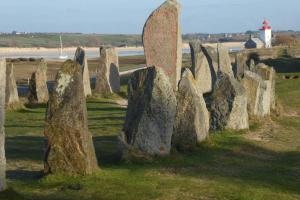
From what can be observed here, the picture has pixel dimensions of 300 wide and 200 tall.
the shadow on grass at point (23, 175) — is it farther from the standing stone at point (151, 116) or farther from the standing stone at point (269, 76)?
the standing stone at point (269, 76)

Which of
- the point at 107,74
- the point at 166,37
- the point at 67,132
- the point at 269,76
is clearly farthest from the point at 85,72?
the point at 67,132

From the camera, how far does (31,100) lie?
27.5m

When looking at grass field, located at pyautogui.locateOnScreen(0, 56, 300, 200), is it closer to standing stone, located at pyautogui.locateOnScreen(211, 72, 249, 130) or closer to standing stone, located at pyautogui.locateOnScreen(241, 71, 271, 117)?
standing stone, located at pyautogui.locateOnScreen(211, 72, 249, 130)

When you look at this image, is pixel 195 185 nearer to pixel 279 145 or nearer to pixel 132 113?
pixel 132 113

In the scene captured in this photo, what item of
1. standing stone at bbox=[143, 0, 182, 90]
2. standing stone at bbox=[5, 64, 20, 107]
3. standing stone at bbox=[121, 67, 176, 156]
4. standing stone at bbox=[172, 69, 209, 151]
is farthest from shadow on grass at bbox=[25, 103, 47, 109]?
Result: standing stone at bbox=[121, 67, 176, 156]

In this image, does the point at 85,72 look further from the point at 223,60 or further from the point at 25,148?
the point at 25,148

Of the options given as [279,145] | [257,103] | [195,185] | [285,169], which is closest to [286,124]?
[257,103]

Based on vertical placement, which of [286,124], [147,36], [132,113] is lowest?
[286,124]

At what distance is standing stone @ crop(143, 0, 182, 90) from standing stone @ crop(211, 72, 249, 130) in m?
4.43

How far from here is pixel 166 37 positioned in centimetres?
2322

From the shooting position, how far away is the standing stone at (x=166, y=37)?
908 inches

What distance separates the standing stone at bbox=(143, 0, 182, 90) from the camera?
23059 millimetres

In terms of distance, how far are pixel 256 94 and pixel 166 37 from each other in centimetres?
417

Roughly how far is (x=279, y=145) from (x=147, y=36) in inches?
320
